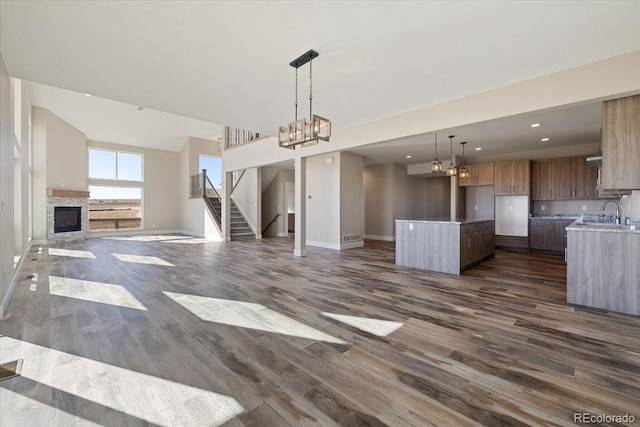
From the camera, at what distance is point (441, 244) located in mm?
5090

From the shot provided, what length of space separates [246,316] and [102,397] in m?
1.39

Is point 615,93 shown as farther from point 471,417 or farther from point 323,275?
point 323,275

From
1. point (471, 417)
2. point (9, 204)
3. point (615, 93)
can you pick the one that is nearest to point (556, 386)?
point (471, 417)

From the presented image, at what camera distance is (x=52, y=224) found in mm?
9062

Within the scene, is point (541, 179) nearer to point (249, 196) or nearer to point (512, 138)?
point (512, 138)

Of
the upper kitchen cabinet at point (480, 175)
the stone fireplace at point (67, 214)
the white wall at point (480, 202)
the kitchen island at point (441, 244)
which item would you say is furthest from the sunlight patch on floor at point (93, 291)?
the white wall at point (480, 202)

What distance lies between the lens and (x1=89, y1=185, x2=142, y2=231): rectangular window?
11.0m

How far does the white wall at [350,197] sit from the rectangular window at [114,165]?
29.3 ft

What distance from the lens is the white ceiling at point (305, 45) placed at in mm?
2383

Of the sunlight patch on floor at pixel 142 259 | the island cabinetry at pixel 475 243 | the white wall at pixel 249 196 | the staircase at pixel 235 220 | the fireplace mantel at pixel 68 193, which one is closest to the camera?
the island cabinetry at pixel 475 243

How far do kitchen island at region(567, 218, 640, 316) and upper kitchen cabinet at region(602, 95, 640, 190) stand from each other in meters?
0.56

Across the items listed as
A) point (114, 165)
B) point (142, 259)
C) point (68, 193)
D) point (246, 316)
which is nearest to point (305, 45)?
point (246, 316)

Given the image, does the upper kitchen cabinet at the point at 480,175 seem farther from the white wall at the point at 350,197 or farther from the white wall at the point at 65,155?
the white wall at the point at 65,155

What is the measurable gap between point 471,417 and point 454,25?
3031 millimetres
